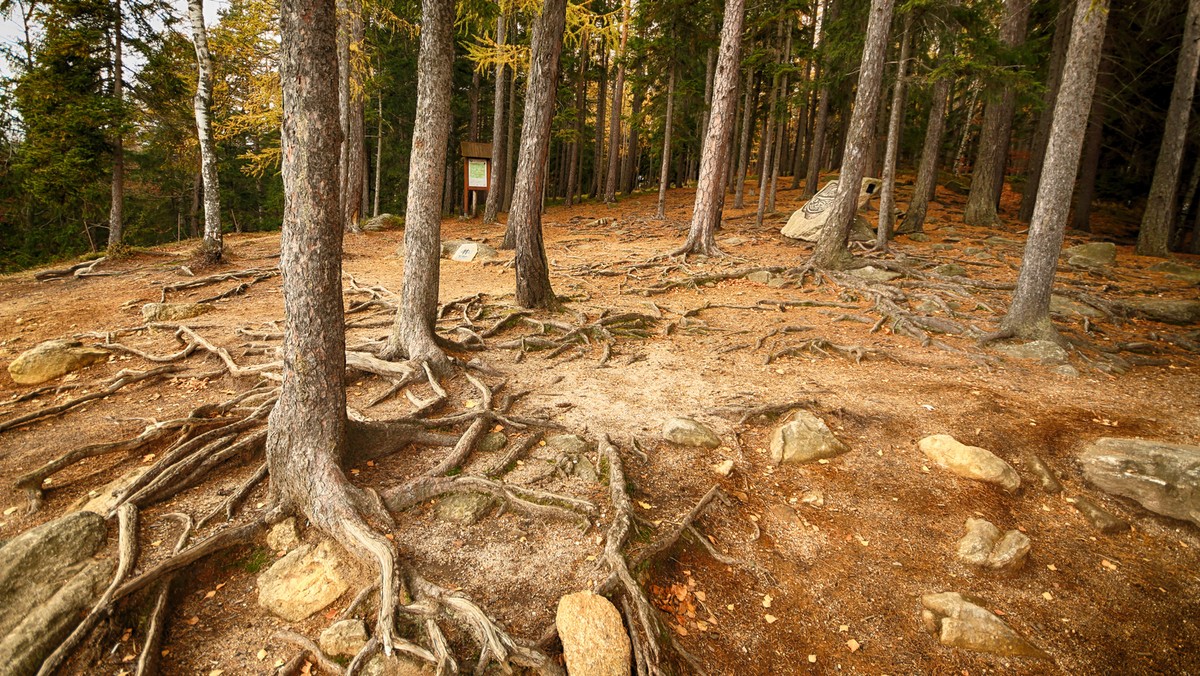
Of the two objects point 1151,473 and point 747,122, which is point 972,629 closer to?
point 1151,473

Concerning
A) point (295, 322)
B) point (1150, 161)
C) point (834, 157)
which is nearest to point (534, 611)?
point (295, 322)

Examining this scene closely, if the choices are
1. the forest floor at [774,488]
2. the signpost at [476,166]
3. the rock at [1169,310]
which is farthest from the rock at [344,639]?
the signpost at [476,166]

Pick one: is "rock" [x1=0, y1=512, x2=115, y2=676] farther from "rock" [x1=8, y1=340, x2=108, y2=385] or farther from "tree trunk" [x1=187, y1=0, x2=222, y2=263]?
"tree trunk" [x1=187, y1=0, x2=222, y2=263]

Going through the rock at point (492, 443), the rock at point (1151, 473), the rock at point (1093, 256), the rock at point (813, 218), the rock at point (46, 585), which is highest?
the rock at point (813, 218)

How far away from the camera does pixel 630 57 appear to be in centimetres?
2108

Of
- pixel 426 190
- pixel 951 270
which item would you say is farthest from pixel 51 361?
pixel 951 270

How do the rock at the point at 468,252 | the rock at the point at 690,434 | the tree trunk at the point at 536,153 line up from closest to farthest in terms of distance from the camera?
the rock at the point at 690,434
the tree trunk at the point at 536,153
the rock at the point at 468,252

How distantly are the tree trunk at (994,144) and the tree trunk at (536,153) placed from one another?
12.5 meters

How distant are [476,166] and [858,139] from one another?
14632 mm

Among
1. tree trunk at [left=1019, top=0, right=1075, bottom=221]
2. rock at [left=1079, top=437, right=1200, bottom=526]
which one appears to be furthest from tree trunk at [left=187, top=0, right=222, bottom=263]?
tree trunk at [left=1019, top=0, right=1075, bottom=221]

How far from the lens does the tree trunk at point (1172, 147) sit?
12.0 m

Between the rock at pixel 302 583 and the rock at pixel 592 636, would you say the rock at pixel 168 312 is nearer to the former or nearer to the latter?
the rock at pixel 302 583

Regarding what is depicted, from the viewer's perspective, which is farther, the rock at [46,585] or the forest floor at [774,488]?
the forest floor at [774,488]

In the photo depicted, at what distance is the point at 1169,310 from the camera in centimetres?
844
